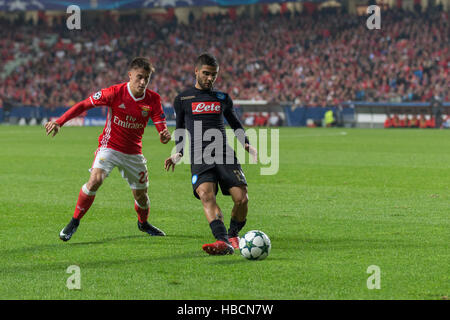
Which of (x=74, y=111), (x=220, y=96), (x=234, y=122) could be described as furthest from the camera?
(x=74, y=111)

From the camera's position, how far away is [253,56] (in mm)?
48750

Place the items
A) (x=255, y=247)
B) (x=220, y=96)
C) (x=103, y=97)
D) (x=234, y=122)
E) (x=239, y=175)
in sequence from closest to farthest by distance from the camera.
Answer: (x=255, y=247) < (x=239, y=175) < (x=220, y=96) < (x=234, y=122) < (x=103, y=97)

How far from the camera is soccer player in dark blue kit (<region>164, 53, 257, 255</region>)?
7.62 m

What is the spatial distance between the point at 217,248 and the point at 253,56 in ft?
139

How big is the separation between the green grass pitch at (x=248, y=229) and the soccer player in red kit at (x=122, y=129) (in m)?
0.57

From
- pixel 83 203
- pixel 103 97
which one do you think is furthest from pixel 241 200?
pixel 103 97

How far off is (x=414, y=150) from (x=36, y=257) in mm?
17540

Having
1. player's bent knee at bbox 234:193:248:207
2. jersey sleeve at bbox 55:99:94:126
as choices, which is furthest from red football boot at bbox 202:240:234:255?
jersey sleeve at bbox 55:99:94:126

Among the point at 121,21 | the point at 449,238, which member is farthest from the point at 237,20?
the point at 449,238

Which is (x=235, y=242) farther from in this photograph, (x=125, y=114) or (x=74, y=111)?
(x=74, y=111)

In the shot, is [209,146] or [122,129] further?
[122,129]

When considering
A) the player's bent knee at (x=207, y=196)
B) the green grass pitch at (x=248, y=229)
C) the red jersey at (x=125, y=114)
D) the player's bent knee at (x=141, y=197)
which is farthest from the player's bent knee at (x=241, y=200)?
the player's bent knee at (x=141, y=197)
